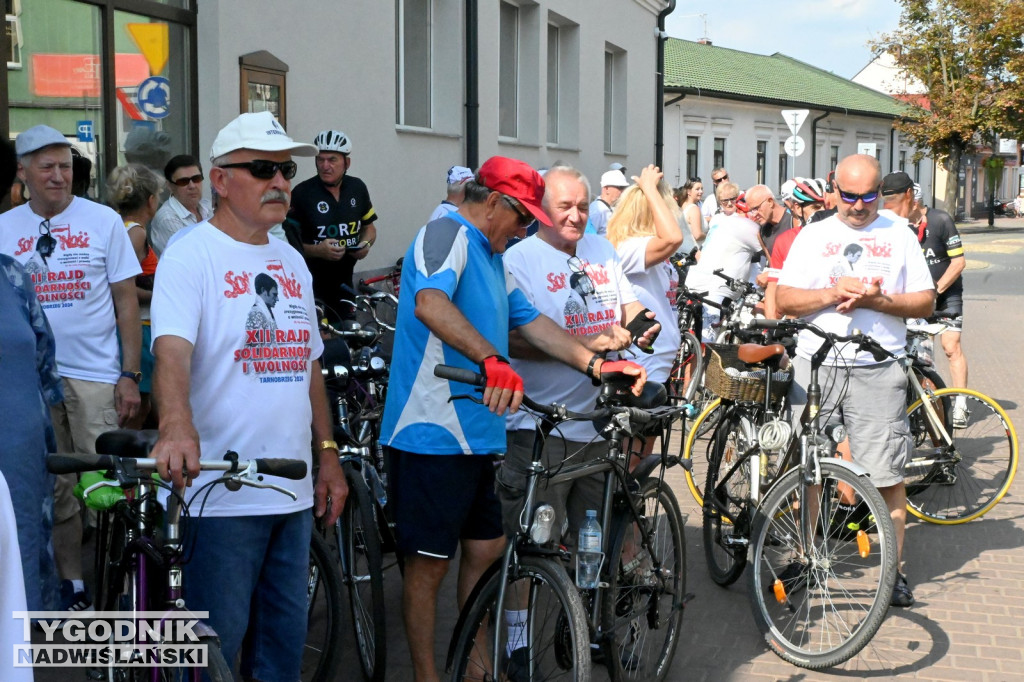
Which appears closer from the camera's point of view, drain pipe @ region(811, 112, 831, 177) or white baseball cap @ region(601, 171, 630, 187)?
white baseball cap @ region(601, 171, 630, 187)

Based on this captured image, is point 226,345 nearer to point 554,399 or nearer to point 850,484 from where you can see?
point 554,399

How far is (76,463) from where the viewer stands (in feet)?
9.73

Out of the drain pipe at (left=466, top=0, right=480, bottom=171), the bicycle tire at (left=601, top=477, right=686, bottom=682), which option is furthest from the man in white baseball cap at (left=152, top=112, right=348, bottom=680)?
the drain pipe at (left=466, top=0, right=480, bottom=171)

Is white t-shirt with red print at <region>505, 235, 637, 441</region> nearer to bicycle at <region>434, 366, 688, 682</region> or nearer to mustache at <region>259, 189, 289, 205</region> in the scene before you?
bicycle at <region>434, 366, 688, 682</region>

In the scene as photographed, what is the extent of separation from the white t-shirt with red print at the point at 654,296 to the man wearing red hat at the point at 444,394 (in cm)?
181

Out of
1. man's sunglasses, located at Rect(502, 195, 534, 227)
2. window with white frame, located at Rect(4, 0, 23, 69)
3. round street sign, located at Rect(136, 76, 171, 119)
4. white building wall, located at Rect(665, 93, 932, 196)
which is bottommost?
man's sunglasses, located at Rect(502, 195, 534, 227)

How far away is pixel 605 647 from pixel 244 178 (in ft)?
6.52

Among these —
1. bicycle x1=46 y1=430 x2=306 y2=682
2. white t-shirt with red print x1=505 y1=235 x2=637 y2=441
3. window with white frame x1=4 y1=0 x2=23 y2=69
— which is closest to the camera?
bicycle x1=46 y1=430 x2=306 y2=682

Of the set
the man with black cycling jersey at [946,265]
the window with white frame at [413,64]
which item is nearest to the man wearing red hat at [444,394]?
the man with black cycling jersey at [946,265]

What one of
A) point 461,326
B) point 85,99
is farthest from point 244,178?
point 85,99

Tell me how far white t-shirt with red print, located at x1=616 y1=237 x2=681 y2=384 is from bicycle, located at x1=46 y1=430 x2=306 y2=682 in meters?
3.03

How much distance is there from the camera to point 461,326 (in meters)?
3.86

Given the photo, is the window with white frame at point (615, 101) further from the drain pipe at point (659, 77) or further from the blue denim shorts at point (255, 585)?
the blue denim shorts at point (255, 585)

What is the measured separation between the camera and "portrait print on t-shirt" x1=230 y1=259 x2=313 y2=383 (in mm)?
3357
